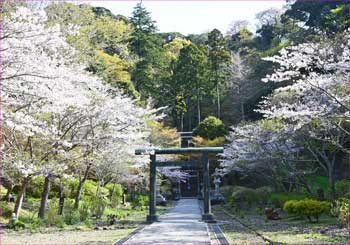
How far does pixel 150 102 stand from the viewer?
27688 millimetres

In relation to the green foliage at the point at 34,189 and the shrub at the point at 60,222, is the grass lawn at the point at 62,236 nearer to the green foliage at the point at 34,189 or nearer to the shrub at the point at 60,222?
the shrub at the point at 60,222

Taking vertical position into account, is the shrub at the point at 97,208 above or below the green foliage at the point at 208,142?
below

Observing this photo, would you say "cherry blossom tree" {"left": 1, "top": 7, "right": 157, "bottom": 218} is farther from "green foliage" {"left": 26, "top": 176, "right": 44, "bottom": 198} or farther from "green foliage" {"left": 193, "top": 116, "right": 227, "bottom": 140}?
"green foliage" {"left": 193, "top": 116, "right": 227, "bottom": 140}

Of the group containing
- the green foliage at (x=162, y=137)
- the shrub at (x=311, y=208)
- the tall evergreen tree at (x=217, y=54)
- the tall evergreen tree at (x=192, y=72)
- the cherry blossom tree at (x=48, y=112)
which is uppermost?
the tall evergreen tree at (x=217, y=54)

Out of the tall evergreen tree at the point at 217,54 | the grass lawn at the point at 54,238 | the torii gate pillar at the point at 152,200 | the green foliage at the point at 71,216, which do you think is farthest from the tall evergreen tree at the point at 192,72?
the grass lawn at the point at 54,238

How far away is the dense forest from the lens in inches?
336

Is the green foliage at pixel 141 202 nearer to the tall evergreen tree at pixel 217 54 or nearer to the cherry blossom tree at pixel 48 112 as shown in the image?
the cherry blossom tree at pixel 48 112

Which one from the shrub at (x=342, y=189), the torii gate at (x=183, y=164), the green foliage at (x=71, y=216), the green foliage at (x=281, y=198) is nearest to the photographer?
the green foliage at (x=71, y=216)

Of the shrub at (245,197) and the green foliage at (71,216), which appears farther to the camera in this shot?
the shrub at (245,197)

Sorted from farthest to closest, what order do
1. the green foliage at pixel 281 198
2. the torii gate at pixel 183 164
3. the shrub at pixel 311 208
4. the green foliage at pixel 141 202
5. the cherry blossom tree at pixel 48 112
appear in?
the green foliage at pixel 141 202
the green foliage at pixel 281 198
the torii gate at pixel 183 164
the shrub at pixel 311 208
the cherry blossom tree at pixel 48 112

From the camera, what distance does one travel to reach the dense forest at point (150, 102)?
28.0ft

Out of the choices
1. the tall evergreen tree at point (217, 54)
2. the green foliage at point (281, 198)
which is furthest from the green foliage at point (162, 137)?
the tall evergreen tree at point (217, 54)

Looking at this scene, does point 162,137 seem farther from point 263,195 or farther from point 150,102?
point 263,195

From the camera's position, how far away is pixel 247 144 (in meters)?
20.9
